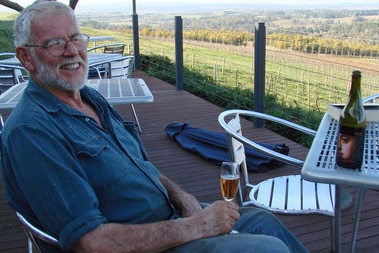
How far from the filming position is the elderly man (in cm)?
120

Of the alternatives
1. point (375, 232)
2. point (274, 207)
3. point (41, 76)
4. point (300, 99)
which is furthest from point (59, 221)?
point (300, 99)

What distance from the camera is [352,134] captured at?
1454 millimetres

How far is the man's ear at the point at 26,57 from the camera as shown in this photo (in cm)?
147

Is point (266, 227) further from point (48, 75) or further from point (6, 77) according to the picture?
point (6, 77)

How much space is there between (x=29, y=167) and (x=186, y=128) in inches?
122

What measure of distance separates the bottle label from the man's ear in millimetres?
1062

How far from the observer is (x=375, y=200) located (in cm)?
288

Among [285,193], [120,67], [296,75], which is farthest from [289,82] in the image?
[285,193]

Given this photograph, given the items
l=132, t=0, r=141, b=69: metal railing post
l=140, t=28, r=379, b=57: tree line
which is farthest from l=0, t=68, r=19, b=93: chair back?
l=132, t=0, r=141, b=69: metal railing post

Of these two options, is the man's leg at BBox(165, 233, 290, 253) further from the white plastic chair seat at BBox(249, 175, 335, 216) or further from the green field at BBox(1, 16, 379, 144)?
the green field at BBox(1, 16, 379, 144)

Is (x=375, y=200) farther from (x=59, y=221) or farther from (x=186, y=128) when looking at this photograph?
(x=59, y=221)

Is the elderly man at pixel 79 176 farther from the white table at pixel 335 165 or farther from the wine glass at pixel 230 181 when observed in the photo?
the white table at pixel 335 165

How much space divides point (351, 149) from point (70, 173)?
2.92 feet

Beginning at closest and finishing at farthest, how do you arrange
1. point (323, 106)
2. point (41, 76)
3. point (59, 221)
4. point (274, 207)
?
point (59, 221), point (41, 76), point (274, 207), point (323, 106)
